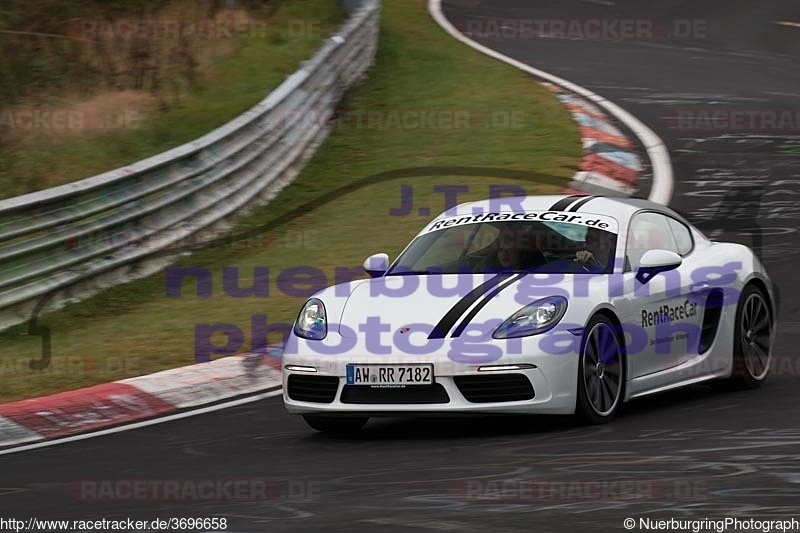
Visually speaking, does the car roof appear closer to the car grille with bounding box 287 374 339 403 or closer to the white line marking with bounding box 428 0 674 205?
the car grille with bounding box 287 374 339 403

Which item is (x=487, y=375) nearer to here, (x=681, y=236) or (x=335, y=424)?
(x=335, y=424)

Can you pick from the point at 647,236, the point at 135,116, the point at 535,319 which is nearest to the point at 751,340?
the point at 647,236

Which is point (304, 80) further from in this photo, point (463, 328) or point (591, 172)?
point (463, 328)

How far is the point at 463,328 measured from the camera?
24.9 ft

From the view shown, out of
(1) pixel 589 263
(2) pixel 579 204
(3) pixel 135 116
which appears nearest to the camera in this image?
(1) pixel 589 263

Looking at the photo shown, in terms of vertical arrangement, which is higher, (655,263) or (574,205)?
(574,205)

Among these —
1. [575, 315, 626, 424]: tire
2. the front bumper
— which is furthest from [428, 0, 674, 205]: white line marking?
the front bumper

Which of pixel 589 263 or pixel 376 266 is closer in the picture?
pixel 589 263

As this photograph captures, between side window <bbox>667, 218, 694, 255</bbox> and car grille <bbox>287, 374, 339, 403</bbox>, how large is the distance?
251 centimetres

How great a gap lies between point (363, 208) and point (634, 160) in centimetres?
290

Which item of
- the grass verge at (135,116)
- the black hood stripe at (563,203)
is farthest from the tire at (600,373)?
the grass verge at (135,116)

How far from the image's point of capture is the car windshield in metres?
8.33

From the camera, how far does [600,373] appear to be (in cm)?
781

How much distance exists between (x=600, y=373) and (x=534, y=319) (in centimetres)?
Answer: 48
